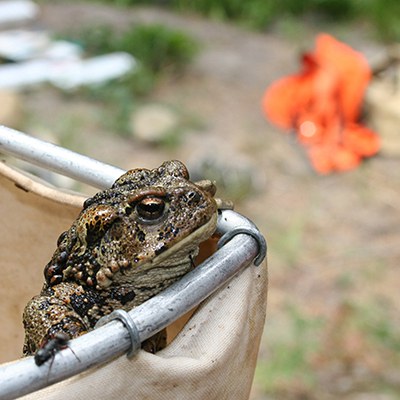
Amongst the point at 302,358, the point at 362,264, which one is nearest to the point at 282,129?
the point at 362,264

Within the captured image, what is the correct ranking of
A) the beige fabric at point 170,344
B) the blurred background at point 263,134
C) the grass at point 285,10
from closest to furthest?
the beige fabric at point 170,344
the blurred background at point 263,134
the grass at point 285,10

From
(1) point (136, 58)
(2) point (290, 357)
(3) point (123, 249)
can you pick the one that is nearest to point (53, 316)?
(3) point (123, 249)

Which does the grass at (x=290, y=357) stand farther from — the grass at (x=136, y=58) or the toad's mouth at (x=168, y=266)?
the grass at (x=136, y=58)

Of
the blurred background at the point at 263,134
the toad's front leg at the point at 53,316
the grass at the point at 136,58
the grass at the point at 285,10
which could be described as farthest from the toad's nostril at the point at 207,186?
the grass at the point at 285,10

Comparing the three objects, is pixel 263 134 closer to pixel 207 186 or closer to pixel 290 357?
pixel 290 357

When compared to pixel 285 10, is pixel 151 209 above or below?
above

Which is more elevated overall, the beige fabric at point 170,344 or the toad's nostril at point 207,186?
the toad's nostril at point 207,186

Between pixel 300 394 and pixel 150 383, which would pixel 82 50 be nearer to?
pixel 300 394
